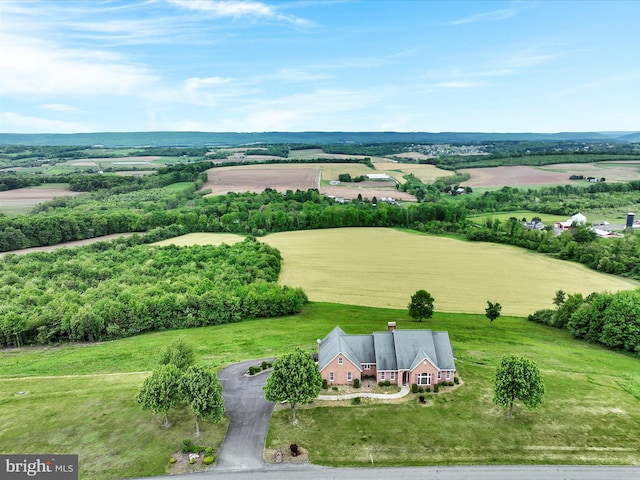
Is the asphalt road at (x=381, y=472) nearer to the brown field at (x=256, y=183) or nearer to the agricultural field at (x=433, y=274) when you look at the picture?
the agricultural field at (x=433, y=274)

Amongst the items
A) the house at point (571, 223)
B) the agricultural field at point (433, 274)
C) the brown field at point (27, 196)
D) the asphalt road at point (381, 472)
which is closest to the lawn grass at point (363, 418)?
the asphalt road at point (381, 472)

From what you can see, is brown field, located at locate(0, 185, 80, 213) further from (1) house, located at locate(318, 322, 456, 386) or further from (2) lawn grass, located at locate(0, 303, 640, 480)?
(1) house, located at locate(318, 322, 456, 386)

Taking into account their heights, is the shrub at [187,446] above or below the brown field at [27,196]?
below

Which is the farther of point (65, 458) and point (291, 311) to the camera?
point (291, 311)

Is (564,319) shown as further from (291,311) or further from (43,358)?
(43,358)

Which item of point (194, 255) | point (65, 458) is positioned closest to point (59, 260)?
point (194, 255)

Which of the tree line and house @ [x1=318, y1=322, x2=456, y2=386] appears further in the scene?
the tree line

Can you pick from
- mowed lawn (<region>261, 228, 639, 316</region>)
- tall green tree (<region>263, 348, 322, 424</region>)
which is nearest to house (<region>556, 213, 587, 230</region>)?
mowed lawn (<region>261, 228, 639, 316</region>)
